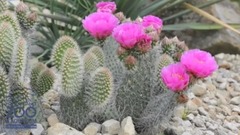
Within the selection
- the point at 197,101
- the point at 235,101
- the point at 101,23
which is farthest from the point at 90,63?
the point at 235,101

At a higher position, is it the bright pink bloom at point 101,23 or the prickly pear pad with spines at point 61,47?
the bright pink bloom at point 101,23

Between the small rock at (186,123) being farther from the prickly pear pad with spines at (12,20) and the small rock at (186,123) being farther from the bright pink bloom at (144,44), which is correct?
the prickly pear pad with spines at (12,20)

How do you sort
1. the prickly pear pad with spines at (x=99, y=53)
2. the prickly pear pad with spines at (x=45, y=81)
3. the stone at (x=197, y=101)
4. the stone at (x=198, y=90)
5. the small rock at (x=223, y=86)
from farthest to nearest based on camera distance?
1. the small rock at (x=223, y=86)
2. the stone at (x=198, y=90)
3. the stone at (x=197, y=101)
4. the prickly pear pad with spines at (x=99, y=53)
5. the prickly pear pad with spines at (x=45, y=81)

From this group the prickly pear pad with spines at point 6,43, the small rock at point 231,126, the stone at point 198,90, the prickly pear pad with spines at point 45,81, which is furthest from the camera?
the stone at point 198,90

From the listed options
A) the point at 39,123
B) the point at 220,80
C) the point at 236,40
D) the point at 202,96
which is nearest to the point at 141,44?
the point at 39,123

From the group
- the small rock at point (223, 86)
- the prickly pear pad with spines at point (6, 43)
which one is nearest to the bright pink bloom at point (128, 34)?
the prickly pear pad with spines at point (6, 43)
